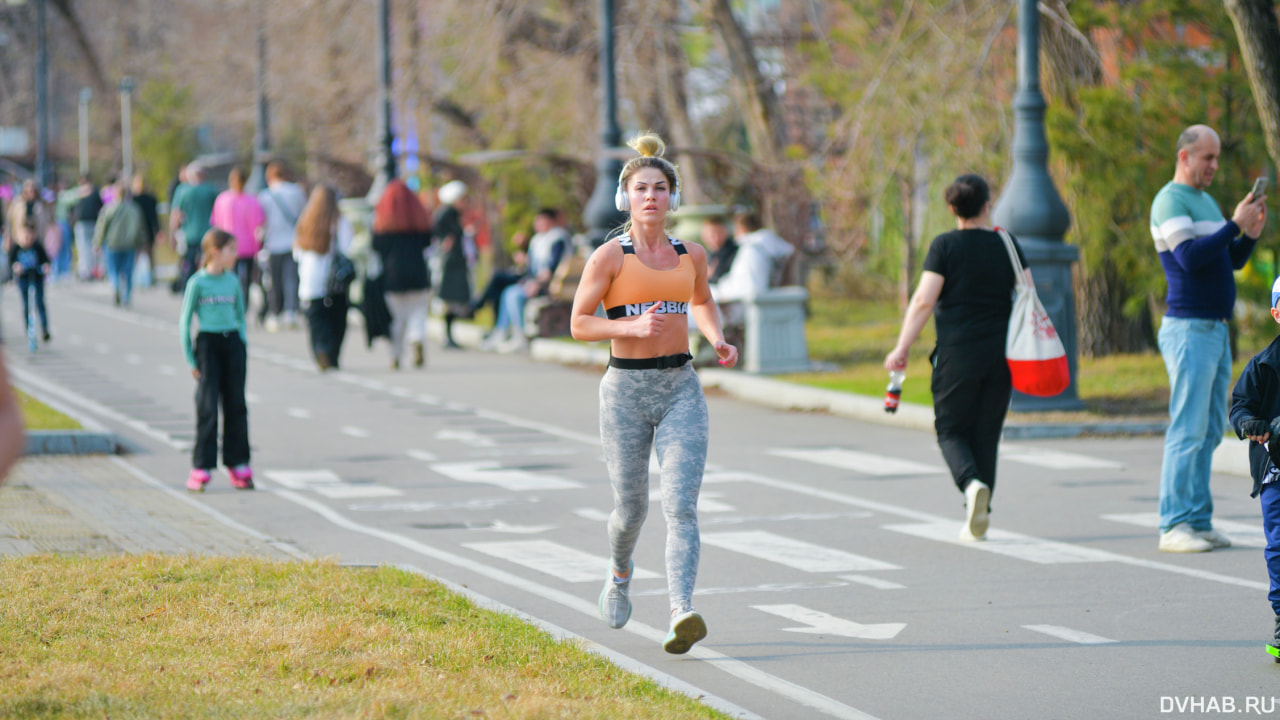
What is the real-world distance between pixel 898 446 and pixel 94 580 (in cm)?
700

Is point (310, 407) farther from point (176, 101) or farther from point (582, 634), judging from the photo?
point (176, 101)

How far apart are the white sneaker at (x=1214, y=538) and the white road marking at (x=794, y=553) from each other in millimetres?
1559

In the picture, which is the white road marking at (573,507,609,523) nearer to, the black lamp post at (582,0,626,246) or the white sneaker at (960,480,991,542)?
the white sneaker at (960,480,991,542)

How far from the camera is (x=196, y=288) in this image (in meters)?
10.6

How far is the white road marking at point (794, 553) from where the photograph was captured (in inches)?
324

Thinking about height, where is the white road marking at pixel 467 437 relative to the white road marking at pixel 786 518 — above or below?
above

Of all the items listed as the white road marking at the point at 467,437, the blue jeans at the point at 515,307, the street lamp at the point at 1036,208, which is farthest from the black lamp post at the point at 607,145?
the white road marking at the point at 467,437

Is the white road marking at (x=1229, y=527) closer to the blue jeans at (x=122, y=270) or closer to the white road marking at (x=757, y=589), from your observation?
the white road marking at (x=757, y=589)

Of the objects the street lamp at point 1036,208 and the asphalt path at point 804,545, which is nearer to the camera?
the asphalt path at point 804,545

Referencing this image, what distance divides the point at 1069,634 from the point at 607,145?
14.8m

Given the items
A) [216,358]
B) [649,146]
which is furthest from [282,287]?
[649,146]

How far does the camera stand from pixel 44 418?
42.6 ft

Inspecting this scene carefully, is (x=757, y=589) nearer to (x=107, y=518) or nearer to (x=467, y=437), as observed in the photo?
(x=107, y=518)

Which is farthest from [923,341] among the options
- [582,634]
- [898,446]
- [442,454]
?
[582,634]
